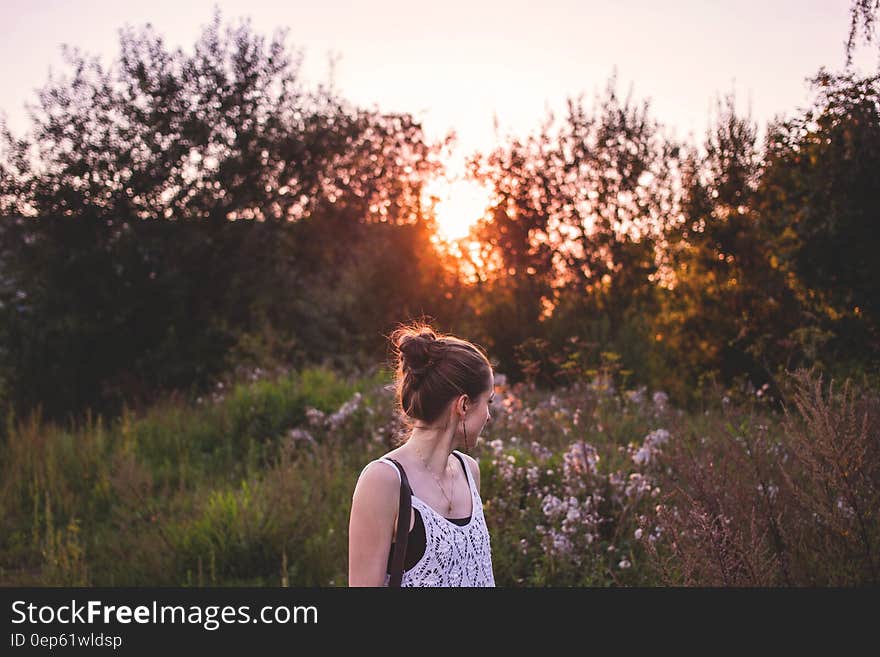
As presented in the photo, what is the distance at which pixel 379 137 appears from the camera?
17.9 meters

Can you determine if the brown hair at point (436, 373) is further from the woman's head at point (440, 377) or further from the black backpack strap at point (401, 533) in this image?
the black backpack strap at point (401, 533)

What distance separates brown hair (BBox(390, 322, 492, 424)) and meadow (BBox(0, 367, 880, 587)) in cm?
108

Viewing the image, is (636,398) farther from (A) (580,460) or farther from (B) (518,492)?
(B) (518,492)

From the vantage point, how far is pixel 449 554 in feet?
9.11

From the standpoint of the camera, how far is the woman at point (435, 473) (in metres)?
2.63

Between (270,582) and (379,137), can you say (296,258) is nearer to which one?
(379,137)

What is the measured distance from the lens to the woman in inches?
104

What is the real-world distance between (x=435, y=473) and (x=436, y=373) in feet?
1.11

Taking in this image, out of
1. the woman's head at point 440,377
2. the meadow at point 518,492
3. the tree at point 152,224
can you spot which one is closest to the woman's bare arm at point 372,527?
the woman's head at point 440,377

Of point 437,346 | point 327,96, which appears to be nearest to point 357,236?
point 327,96

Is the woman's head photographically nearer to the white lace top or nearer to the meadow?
the white lace top

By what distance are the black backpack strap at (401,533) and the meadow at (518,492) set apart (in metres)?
1.22

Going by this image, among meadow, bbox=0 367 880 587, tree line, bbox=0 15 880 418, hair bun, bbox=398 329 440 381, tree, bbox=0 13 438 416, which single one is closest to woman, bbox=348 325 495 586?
hair bun, bbox=398 329 440 381

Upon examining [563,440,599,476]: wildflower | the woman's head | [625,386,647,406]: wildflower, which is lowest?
[625,386,647,406]: wildflower
